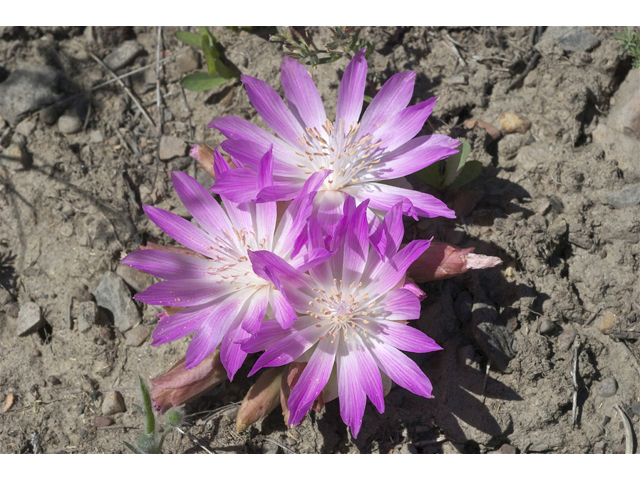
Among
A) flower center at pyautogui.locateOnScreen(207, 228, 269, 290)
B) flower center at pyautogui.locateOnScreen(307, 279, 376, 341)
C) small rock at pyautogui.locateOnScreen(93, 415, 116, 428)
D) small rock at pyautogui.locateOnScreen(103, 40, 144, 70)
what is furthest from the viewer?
small rock at pyautogui.locateOnScreen(103, 40, 144, 70)

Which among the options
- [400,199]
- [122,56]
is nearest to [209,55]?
[122,56]

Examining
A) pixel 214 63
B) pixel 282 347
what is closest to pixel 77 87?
pixel 214 63

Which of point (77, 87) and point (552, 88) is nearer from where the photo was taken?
point (552, 88)

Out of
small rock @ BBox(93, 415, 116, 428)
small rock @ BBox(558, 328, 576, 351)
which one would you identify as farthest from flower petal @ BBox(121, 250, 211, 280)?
small rock @ BBox(558, 328, 576, 351)

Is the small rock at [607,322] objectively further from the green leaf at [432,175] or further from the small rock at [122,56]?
the small rock at [122,56]

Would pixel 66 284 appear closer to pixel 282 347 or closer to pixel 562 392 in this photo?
pixel 282 347

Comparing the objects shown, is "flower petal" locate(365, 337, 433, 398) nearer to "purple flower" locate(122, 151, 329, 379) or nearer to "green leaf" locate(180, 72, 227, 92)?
"purple flower" locate(122, 151, 329, 379)
